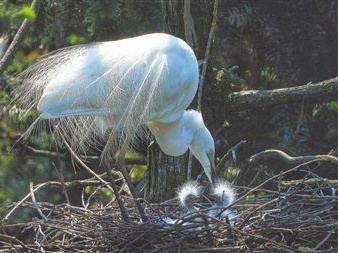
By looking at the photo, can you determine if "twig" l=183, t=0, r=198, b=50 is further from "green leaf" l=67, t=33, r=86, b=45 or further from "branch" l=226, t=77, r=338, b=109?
"green leaf" l=67, t=33, r=86, b=45

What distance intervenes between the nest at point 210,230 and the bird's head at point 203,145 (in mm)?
636

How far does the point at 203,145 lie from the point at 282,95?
20.0 inches

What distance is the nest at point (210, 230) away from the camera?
5.37 meters

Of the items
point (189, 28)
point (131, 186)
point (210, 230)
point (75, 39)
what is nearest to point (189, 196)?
point (210, 230)

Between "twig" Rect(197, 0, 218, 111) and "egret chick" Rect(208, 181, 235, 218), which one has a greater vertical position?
"twig" Rect(197, 0, 218, 111)

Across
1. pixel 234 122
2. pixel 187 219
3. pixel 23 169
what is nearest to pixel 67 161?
pixel 23 169

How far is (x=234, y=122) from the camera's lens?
287 inches

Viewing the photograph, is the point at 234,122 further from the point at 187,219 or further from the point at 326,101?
the point at 187,219

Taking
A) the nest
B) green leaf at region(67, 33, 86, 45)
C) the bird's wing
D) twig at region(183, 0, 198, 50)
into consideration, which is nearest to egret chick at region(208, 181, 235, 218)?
the nest

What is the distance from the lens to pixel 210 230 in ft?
17.8

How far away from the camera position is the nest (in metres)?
5.37

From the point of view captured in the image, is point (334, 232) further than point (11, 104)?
No

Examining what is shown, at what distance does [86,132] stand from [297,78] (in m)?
1.57

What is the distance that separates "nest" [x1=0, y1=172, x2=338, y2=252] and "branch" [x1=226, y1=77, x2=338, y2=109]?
67cm
